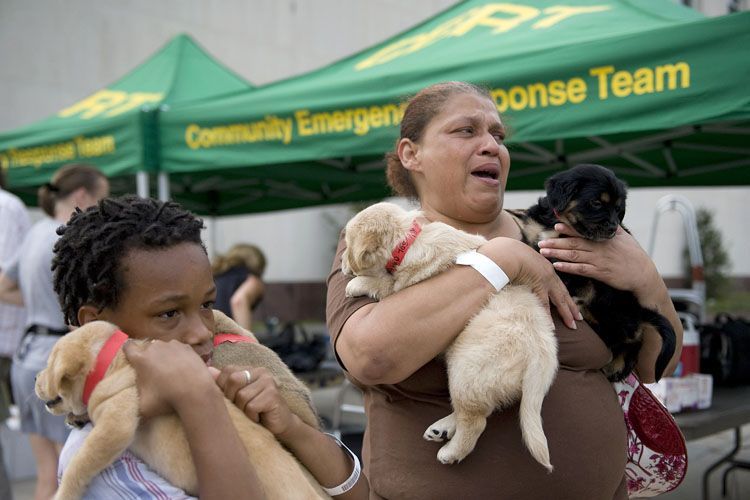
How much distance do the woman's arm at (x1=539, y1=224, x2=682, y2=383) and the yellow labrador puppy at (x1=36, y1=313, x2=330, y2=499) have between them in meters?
0.88

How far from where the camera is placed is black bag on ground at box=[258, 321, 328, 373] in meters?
6.34

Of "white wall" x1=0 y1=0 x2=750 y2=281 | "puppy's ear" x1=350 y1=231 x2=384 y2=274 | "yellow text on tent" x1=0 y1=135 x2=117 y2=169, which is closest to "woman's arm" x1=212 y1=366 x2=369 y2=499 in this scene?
"puppy's ear" x1=350 y1=231 x2=384 y2=274

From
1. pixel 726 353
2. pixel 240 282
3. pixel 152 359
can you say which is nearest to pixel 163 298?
pixel 152 359

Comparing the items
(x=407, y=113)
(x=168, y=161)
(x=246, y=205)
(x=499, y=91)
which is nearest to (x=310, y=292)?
(x=246, y=205)

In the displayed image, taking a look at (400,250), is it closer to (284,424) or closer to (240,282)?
(284,424)

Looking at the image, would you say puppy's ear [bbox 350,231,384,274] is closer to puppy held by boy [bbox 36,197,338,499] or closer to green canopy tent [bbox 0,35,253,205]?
puppy held by boy [bbox 36,197,338,499]

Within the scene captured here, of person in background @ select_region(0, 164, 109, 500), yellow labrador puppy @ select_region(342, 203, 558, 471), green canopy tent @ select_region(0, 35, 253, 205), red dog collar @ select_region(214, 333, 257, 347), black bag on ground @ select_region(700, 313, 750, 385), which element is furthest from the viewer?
green canopy tent @ select_region(0, 35, 253, 205)

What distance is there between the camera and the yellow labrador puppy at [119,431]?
1145 mm

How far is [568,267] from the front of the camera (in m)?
1.81

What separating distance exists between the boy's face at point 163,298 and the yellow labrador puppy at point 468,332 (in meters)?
0.42

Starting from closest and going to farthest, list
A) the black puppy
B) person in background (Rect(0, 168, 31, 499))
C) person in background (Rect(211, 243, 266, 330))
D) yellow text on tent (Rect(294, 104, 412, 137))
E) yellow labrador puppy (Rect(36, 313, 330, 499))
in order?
yellow labrador puppy (Rect(36, 313, 330, 499)) < the black puppy < yellow text on tent (Rect(294, 104, 412, 137)) < person in background (Rect(0, 168, 31, 499)) < person in background (Rect(211, 243, 266, 330))

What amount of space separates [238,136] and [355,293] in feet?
9.79

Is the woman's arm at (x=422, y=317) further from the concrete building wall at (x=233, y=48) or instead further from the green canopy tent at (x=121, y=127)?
the concrete building wall at (x=233, y=48)

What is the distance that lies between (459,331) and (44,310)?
3.08 metres
